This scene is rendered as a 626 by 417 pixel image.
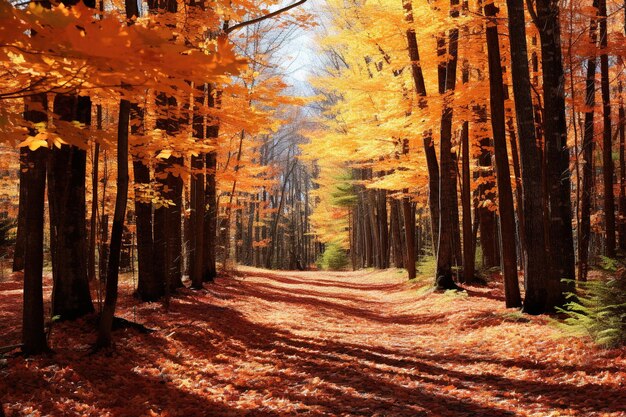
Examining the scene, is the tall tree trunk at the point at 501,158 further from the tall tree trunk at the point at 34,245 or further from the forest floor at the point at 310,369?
the tall tree trunk at the point at 34,245

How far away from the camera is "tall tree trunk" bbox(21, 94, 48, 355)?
16.3 feet

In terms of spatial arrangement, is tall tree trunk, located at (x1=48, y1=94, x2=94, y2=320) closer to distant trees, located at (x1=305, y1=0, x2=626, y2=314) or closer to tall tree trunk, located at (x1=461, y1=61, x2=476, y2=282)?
distant trees, located at (x1=305, y1=0, x2=626, y2=314)

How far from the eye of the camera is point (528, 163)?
7.84 m

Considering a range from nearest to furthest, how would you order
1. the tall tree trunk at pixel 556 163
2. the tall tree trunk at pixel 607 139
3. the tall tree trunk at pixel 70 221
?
the tall tree trunk at pixel 70 221
the tall tree trunk at pixel 556 163
the tall tree trunk at pixel 607 139

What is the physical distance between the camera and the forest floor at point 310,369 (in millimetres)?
4457

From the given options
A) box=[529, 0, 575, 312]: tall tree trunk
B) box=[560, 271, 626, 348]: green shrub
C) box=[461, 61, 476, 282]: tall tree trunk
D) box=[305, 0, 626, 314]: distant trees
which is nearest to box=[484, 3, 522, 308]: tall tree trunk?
box=[305, 0, 626, 314]: distant trees

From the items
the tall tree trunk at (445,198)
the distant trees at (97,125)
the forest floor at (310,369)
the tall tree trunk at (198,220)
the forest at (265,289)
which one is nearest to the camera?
the distant trees at (97,125)

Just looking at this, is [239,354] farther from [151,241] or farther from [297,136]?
[297,136]

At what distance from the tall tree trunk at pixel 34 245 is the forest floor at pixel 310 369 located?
0.26m

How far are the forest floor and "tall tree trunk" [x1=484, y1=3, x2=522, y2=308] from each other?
702 mm

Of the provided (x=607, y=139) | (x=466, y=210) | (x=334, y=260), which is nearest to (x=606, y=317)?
(x=466, y=210)

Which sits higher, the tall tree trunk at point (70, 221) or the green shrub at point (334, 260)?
the tall tree trunk at point (70, 221)

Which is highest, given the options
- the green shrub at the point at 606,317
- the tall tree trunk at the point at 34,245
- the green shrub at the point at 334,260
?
the tall tree trunk at the point at 34,245

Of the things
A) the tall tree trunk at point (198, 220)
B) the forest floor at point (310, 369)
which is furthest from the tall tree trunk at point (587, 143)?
the tall tree trunk at point (198, 220)
